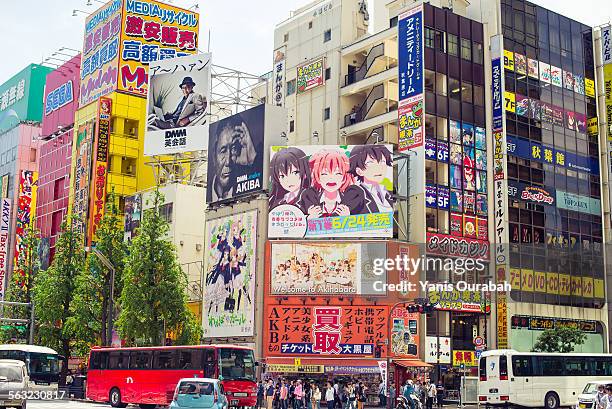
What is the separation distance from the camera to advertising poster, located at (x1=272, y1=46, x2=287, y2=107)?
69.2 m

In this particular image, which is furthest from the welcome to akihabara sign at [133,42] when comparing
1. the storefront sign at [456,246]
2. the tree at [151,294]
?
the storefront sign at [456,246]

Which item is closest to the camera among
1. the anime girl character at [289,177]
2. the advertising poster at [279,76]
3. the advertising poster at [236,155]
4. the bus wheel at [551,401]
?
the bus wheel at [551,401]

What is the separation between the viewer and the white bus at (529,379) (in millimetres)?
38062

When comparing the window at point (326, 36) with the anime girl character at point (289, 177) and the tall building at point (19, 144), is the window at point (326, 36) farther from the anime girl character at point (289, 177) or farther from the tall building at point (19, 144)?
the tall building at point (19, 144)

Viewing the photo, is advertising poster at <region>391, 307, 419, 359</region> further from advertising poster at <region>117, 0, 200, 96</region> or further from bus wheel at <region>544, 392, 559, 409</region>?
advertising poster at <region>117, 0, 200, 96</region>

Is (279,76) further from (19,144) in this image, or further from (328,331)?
(19,144)

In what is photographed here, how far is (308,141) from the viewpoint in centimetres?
6612

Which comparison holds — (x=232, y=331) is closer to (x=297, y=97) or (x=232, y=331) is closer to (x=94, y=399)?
(x=94, y=399)

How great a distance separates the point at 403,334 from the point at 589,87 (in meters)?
28.3

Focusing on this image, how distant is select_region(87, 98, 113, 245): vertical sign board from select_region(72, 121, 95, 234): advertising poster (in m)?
0.84

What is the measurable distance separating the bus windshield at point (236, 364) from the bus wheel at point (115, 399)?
22.9 feet

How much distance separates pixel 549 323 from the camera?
2287 inches

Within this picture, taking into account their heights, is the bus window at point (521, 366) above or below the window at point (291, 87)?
below

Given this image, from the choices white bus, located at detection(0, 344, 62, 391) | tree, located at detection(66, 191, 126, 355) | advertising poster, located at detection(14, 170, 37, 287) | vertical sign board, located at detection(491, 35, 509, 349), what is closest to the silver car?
white bus, located at detection(0, 344, 62, 391)
